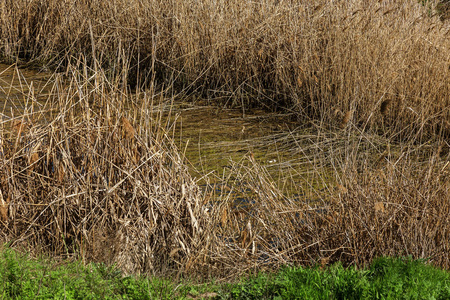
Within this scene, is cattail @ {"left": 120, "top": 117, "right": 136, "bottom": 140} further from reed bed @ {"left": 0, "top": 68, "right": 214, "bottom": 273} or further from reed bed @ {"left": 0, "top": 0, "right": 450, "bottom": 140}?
reed bed @ {"left": 0, "top": 0, "right": 450, "bottom": 140}

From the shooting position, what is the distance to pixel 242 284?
9.55ft

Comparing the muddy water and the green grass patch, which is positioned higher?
the green grass patch

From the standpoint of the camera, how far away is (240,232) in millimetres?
3811

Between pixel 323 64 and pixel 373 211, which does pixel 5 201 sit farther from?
pixel 323 64

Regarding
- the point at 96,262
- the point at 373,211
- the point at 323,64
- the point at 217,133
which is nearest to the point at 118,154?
the point at 96,262

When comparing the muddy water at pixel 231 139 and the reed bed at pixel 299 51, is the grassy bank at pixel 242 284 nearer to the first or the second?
the muddy water at pixel 231 139

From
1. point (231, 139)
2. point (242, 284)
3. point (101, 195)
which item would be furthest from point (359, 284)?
point (231, 139)

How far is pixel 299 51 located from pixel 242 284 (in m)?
4.12

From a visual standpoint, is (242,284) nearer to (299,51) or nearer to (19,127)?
(19,127)

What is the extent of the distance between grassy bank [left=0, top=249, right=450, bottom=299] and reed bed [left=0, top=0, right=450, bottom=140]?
2.63 meters

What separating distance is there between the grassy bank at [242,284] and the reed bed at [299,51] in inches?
103

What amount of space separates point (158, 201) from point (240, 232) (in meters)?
0.65

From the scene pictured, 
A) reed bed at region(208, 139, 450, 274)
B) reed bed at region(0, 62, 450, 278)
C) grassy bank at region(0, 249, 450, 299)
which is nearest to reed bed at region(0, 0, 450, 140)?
reed bed at region(0, 62, 450, 278)

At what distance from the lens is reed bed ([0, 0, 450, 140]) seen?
5695 millimetres
